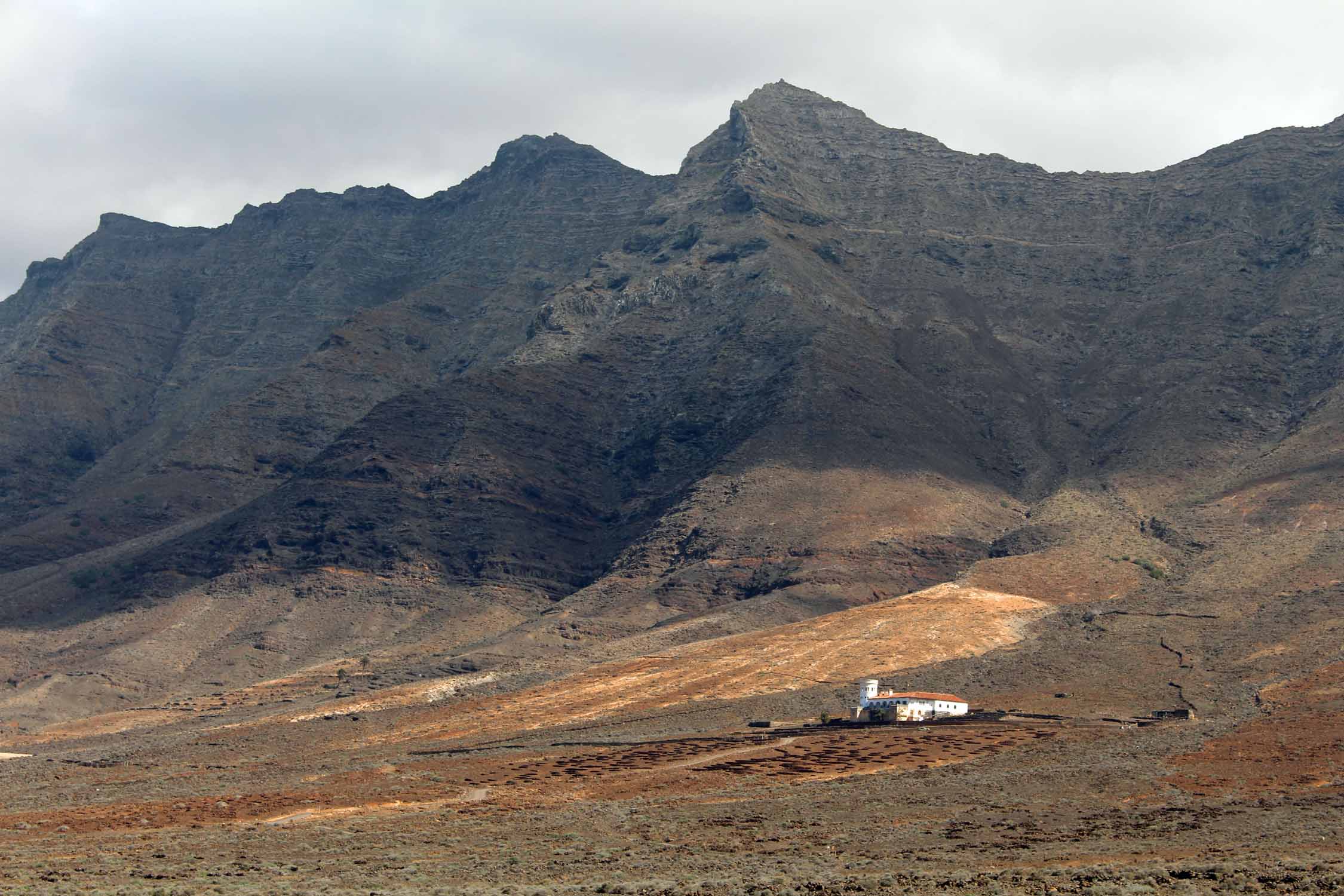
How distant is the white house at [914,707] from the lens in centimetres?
10850

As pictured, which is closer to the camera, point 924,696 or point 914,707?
point 914,707

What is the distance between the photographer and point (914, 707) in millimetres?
108875

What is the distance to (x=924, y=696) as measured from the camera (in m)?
109

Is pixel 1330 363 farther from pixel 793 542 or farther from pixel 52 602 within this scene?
pixel 52 602

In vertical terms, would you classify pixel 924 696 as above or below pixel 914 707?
above

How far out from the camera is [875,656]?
427 ft

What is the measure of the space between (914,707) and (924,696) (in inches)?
41.0

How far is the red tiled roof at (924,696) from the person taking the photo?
109250mm

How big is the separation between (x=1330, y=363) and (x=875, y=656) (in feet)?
291

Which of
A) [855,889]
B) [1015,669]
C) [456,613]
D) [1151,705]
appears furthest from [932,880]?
[456,613]

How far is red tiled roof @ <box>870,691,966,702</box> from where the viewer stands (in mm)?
109250

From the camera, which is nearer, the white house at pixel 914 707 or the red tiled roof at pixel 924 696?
the white house at pixel 914 707

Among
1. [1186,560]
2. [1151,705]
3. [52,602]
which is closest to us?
[1151,705]

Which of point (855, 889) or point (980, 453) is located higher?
point (980, 453)
